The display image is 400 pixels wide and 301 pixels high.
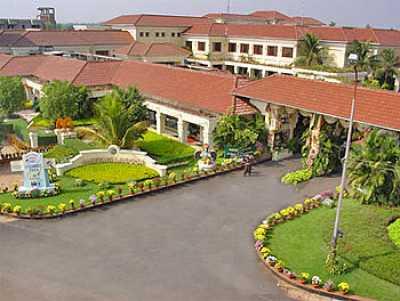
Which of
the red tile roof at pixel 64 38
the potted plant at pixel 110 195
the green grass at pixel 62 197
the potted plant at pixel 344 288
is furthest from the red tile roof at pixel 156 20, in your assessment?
the potted plant at pixel 344 288

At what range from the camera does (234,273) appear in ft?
58.2

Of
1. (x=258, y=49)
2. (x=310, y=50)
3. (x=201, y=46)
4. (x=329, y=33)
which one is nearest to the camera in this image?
(x=310, y=50)

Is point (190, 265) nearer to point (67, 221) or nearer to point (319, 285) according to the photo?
point (319, 285)

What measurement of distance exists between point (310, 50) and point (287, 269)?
146ft

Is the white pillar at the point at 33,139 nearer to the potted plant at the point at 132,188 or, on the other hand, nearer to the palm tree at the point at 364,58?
the potted plant at the point at 132,188

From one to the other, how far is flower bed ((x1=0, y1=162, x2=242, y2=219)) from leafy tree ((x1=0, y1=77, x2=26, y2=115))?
22.2 metres

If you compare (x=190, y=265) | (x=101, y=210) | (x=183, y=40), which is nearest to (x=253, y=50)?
(x=183, y=40)

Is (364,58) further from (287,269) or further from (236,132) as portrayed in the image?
(287,269)

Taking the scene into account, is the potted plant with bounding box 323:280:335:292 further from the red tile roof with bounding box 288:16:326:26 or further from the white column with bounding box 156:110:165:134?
the red tile roof with bounding box 288:16:326:26

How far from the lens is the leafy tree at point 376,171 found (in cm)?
2186

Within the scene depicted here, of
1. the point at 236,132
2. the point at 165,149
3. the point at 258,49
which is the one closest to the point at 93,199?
the point at 165,149

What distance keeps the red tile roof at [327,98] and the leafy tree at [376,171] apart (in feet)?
6.76

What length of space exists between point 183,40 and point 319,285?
62781 mm

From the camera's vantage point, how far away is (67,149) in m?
33.0
